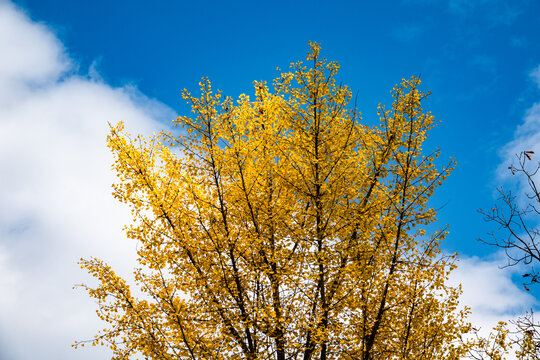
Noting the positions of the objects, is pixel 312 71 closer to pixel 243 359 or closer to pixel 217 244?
pixel 217 244

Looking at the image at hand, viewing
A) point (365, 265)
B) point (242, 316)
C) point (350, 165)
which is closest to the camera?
point (365, 265)

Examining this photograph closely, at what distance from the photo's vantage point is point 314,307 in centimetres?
849

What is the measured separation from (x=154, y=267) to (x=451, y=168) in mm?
6085

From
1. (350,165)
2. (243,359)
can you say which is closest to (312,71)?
(350,165)

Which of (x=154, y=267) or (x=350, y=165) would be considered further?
(x=350, y=165)

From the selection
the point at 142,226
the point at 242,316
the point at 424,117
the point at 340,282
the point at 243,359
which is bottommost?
the point at 243,359

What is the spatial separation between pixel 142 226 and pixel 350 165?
4.74 m

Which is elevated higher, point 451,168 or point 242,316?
point 451,168

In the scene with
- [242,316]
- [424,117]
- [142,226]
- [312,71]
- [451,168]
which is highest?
[312,71]

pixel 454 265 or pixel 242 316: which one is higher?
pixel 454 265

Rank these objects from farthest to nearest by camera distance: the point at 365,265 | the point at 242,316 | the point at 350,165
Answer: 1. the point at 350,165
2. the point at 242,316
3. the point at 365,265

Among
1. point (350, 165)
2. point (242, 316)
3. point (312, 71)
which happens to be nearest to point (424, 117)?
point (350, 165)

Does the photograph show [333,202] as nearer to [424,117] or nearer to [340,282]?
[340,282]

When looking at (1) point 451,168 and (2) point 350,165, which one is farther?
(2) point 350,165
